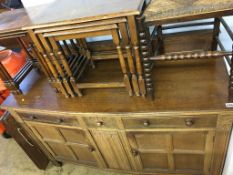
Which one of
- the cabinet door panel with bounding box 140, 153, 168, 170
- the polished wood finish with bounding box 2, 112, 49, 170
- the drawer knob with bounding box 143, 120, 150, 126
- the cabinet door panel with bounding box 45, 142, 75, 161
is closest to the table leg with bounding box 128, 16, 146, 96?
the drawer knob with bounding box 143, 120, 150, 126

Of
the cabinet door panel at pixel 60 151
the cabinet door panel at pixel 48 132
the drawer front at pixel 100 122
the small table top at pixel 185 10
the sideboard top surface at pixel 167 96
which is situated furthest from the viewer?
the cabinet door panel at pixel 60 151

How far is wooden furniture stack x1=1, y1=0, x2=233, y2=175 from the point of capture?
81 cm

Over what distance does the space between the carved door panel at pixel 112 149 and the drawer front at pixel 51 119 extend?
0.13m

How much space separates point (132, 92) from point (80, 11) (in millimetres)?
426

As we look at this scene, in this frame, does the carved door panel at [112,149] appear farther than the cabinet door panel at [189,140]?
Yes

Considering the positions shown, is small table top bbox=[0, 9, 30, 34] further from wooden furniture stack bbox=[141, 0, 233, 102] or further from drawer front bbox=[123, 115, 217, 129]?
drawer front bbox=[123, 115, 217, 129]

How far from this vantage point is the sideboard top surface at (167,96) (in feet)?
3.01

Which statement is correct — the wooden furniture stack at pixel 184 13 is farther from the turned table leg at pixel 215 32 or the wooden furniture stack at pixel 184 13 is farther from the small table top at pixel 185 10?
the turned table leg at pixel 215 32

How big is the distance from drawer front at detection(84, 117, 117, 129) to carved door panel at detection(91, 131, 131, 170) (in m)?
0.05

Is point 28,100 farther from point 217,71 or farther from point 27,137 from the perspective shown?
point 217,71

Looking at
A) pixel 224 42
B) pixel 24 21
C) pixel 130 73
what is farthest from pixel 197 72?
pixel 24 21

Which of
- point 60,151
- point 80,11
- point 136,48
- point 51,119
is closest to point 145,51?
point 136,48

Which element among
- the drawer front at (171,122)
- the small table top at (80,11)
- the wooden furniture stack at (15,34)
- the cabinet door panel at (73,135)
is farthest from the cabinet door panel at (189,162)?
the wooden furniture stack at (15,34)

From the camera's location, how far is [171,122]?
949mm
